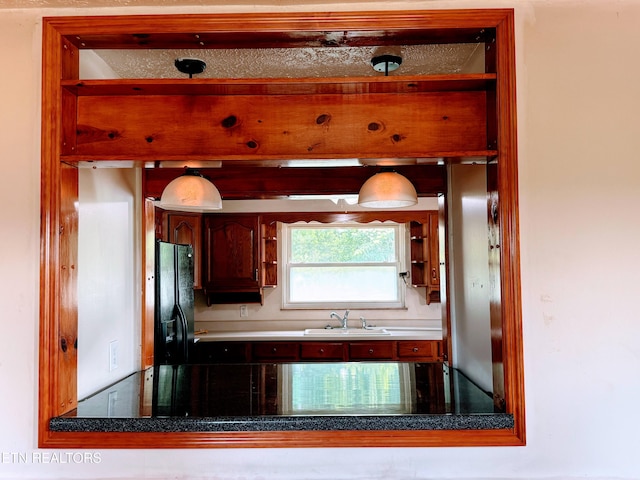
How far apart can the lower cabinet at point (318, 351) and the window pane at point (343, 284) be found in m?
0.68

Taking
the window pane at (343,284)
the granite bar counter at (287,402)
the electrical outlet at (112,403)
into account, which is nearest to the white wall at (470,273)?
the granite bar counter at (287,402)

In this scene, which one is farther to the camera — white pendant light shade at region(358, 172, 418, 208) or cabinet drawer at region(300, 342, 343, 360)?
cabinet drawer at region(300, 342, 343, 360)

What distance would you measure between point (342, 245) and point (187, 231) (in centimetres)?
158

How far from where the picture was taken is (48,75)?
4.87 feet

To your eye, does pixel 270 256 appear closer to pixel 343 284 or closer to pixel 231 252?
pixel 231 252

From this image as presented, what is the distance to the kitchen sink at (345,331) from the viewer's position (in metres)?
4.25

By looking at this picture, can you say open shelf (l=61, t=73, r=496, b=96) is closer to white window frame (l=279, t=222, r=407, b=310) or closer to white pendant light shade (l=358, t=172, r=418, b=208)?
white pendant light shade (l=358, t=172, r=418, b=208)

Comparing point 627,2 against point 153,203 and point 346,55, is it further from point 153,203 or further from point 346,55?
point 153,203

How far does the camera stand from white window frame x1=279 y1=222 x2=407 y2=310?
15.3 feet

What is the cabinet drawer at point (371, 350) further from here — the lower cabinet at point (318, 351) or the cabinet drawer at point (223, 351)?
the cabinet drawer at point (223, 351)

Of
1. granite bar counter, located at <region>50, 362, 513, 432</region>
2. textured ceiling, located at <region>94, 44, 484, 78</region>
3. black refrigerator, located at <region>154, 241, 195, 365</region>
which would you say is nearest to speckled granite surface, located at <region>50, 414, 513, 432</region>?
granite bar counter, located at <region>50, 362, 513, 432</region>

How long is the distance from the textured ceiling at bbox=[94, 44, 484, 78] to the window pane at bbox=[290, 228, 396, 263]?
9.06 feet

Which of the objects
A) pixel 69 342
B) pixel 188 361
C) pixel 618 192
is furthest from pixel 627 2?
pixel 188 361

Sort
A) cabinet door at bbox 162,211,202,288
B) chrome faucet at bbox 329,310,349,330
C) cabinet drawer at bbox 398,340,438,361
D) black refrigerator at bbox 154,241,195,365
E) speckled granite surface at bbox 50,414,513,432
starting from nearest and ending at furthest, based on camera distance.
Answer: speckled granite surface at bbox 50,414,513,432 → black refrigerator at bbox 154,241,195,365 → cabinet door at bbox 162,211,202,288 → cabinet drawer at bbox 398,340,438,361 → chrome faucet at bbox 329,310,349,330
